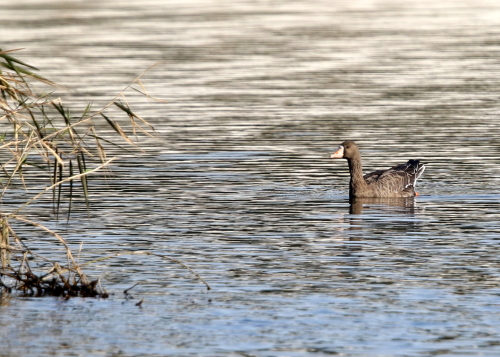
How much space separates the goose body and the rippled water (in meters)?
0.40

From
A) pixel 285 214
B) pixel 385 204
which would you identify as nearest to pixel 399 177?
pixel 385 204

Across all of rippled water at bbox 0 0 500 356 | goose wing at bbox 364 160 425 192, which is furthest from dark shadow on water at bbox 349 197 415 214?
goose wing at bbox 364 160 425 192

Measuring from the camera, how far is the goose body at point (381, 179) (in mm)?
19406

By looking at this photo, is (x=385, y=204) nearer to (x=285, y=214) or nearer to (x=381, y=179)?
(x=381, y=179)

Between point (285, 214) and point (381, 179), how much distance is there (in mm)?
3196

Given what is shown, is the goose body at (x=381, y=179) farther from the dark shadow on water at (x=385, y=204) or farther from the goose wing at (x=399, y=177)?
the dark shadow on water at (x=385, y=204)

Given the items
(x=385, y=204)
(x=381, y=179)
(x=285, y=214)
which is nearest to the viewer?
(x=285, y=214)

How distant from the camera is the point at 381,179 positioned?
19.9 m

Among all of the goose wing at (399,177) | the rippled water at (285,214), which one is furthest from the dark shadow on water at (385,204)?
the goose wing at (399,177)

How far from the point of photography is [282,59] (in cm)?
4209

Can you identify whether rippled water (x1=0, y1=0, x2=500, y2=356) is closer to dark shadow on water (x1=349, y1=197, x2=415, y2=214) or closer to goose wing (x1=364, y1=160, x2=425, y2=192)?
dark shadow on water (x1=349, y1=197, x2=415, y2=214)

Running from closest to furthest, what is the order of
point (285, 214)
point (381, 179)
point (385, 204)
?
point (285, 214), point (385, 204), point (381, 179)

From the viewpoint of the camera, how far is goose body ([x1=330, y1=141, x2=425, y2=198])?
19406 mm

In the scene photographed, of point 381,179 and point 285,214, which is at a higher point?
point 381,179
